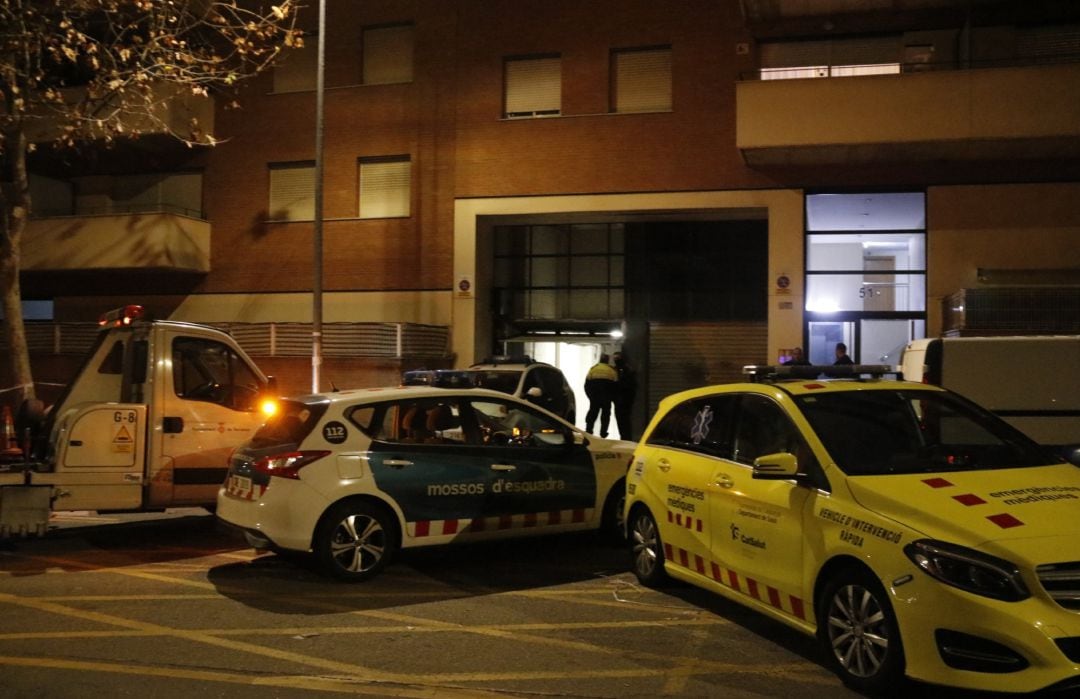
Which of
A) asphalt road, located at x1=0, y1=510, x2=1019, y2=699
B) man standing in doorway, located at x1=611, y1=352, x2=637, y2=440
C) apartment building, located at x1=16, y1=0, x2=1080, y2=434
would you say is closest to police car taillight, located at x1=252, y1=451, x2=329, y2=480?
asphalt road, located at x1=0, y1=510, x2=1019, y2=699

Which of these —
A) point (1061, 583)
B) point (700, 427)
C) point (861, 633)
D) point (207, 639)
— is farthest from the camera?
point (700, 427)

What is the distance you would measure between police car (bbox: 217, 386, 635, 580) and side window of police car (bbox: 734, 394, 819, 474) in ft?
8.56

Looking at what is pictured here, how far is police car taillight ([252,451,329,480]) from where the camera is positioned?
24.2ft

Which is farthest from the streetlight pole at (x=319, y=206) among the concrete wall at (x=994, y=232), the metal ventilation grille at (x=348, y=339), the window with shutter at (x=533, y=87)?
the concrete wall at (x=994, y=232)

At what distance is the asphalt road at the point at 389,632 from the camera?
5.18m

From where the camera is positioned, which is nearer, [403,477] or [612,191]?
[403,477]

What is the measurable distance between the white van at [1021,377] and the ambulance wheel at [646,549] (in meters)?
4.97

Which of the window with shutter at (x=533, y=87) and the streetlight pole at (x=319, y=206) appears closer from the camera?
the streetlight pole at (x=319, y=206)

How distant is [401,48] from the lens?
780 inches

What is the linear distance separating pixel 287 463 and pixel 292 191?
46.0 ft

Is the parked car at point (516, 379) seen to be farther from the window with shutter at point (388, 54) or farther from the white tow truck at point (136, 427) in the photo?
the window with shutter at point (388, 54)

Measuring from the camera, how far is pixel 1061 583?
417cm

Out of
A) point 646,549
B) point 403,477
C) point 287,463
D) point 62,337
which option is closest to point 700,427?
point 646,549

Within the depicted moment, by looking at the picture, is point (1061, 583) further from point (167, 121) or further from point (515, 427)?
point (167, 121)
